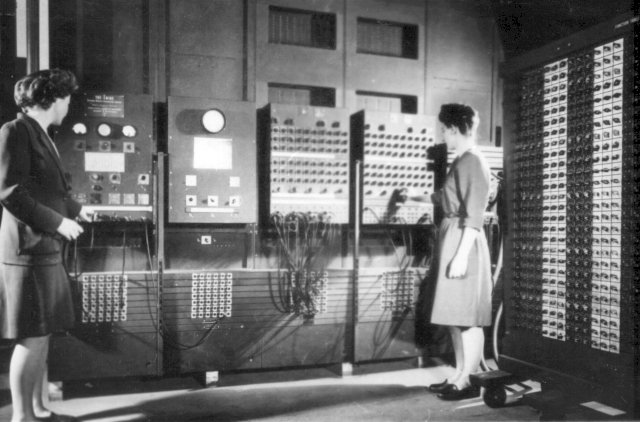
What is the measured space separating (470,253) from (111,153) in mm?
2133

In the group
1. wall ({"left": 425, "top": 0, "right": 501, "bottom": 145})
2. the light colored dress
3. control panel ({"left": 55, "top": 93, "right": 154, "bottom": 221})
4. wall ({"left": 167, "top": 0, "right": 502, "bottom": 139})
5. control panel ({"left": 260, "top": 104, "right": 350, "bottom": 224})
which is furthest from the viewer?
wall ({"left": 425, "top": 0, "right": 501, "bottom": 145})

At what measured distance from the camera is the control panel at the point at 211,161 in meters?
3.14

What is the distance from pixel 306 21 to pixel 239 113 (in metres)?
1.01

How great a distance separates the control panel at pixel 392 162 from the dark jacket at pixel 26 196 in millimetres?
1922

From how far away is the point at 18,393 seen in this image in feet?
7.25

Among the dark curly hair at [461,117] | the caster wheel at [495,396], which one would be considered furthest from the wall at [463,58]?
the caster wheel at [495,396]

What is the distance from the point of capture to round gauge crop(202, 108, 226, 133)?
318 centimetres

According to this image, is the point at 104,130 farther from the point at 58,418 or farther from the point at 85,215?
the point at 58,418

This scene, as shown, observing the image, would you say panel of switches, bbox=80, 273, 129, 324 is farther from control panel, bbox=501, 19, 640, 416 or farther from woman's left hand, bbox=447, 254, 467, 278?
control panel, bbox=501, 19, 640, 416

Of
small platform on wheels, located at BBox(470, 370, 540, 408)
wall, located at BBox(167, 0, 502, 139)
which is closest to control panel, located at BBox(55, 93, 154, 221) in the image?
wall, located at BBox(167, 0, 502, 139)

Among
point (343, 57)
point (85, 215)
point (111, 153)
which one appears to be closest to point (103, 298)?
point (85, 215)

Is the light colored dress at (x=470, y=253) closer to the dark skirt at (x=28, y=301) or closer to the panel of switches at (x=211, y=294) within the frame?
the panel of switches at (x=211, y=294)

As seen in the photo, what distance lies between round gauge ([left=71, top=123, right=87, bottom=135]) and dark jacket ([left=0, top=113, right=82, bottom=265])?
633 millimetres

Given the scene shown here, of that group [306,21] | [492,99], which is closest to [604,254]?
[492,99]
